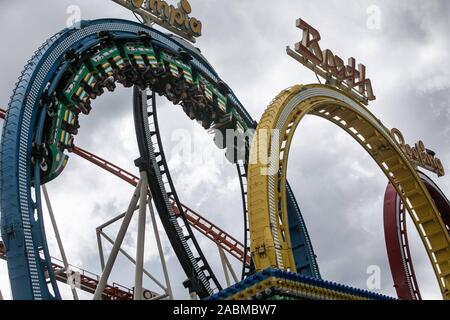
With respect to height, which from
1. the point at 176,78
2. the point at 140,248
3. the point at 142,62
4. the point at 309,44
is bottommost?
the point at 140,248

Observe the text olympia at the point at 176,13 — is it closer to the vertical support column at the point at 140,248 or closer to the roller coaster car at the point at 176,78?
the roller coaster car at the point at 176,78

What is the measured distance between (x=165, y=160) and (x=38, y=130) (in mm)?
7579

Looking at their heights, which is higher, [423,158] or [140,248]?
[423,158]

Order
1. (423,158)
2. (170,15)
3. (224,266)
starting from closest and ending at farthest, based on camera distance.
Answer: (170,15)
(224,266)
(423,158)

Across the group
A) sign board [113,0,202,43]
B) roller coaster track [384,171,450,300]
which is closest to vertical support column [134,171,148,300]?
sign board [113,0,202,43]

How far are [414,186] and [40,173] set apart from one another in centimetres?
1333

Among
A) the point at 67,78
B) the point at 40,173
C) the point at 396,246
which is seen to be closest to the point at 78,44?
the point at 67,78

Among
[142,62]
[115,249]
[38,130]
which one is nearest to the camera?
[38,130]

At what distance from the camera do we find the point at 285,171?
16.6 metres

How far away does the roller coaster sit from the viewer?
45.9 ft

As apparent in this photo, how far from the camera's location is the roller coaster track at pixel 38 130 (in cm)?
1388

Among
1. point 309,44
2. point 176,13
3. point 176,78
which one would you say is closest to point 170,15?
point 176,13

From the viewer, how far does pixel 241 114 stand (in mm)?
23891

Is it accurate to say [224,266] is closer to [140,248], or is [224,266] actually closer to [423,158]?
[140,248]
